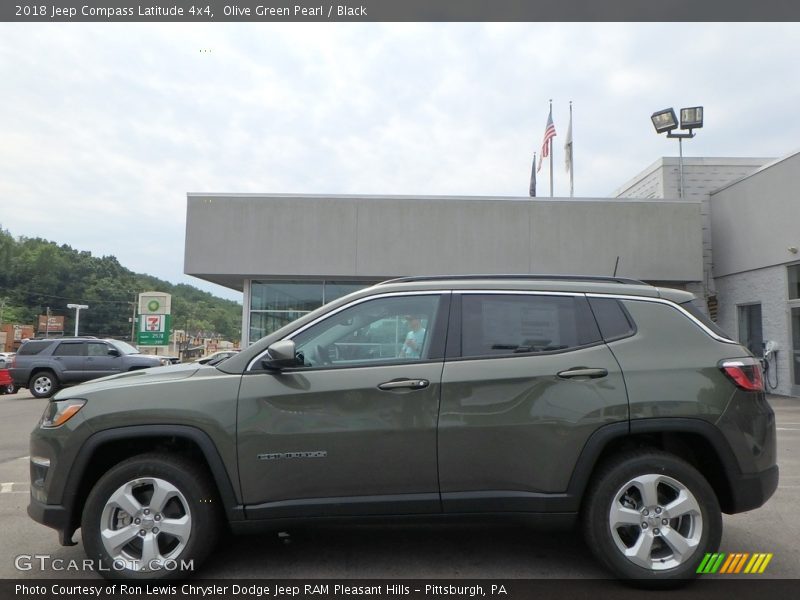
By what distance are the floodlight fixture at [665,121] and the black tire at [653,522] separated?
18.9m

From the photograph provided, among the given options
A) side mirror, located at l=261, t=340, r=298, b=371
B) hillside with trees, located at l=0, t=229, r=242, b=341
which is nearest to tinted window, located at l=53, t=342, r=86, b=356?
side mirror, located at l=261, t=340, r=298, b=371

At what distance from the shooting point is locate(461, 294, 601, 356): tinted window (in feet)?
12.0

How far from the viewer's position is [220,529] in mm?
3598

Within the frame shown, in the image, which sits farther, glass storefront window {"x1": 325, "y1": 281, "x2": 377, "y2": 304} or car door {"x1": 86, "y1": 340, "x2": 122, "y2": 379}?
glass storefront window {"x1": 325, "y1": 281, "x2": 377, "y2": 304}

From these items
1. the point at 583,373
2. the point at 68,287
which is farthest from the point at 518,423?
the point at 68,287

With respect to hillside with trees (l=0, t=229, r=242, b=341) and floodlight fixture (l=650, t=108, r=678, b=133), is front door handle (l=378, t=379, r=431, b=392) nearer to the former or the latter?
floodlight fixture (l=650, t=108, r=678, b=133)

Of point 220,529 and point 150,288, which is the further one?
point 150,288

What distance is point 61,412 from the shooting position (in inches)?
141

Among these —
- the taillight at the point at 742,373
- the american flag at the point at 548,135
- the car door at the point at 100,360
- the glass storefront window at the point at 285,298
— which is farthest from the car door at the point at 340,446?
the american flag at the point at 548,135

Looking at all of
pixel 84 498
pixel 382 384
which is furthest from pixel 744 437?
pixel 84 498

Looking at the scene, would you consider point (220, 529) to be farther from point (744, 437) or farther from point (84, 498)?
point (744, 437)

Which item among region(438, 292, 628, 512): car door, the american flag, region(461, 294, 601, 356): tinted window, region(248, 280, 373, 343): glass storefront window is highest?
the american flag

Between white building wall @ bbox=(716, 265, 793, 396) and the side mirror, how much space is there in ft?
52.1

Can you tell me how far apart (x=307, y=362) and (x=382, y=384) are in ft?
1.67
